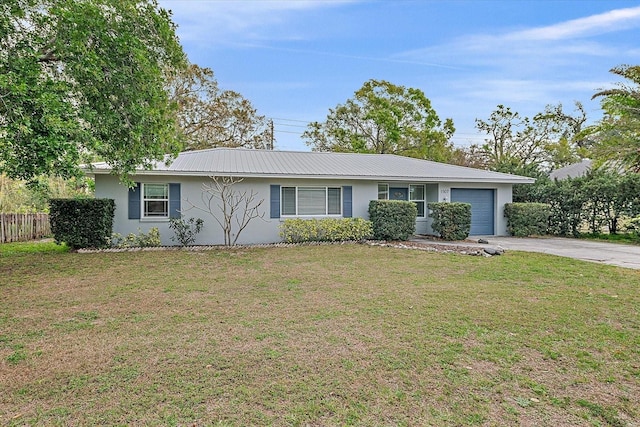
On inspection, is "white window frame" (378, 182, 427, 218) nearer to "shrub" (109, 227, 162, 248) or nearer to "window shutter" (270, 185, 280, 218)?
"window shutter" (270, 185, 280, 218)

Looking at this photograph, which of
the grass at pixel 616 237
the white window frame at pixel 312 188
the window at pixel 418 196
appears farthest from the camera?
the window at pixel 418 196

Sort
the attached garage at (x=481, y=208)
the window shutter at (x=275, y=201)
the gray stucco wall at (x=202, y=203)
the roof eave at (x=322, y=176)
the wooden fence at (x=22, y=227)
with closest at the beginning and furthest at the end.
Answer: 1. the roof eave at (x=322, y=176)
2. the gray stucco wall at (x=202, y=203)
3. the window shutter at (x=275, y=201)
4. the wooden fence at (x=22, y=227)
5. the attached garage at (x=481, y=208)

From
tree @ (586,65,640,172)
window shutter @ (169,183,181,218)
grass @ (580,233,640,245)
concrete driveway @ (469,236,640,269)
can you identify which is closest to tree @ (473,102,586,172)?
tree @ (586,65,640,172)

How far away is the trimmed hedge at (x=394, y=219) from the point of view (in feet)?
42.0

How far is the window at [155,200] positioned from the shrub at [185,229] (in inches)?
21.6

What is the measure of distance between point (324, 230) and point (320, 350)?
879 cm

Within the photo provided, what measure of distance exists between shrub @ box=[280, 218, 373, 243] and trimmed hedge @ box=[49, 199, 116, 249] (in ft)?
17.2

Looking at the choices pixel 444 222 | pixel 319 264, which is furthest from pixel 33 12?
pixel 444 222

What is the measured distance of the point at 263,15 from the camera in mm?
12234

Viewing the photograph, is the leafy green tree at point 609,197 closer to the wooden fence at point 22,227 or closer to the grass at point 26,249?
the grass at point 26,249

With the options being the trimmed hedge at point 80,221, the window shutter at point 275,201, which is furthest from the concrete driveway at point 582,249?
the trimmed hedge at point 80,221

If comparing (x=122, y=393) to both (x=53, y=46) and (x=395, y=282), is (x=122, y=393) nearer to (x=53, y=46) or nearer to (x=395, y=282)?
(x=395, y=282)

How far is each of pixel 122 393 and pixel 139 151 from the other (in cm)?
677

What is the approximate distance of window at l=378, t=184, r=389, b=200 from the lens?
47.4 ft
